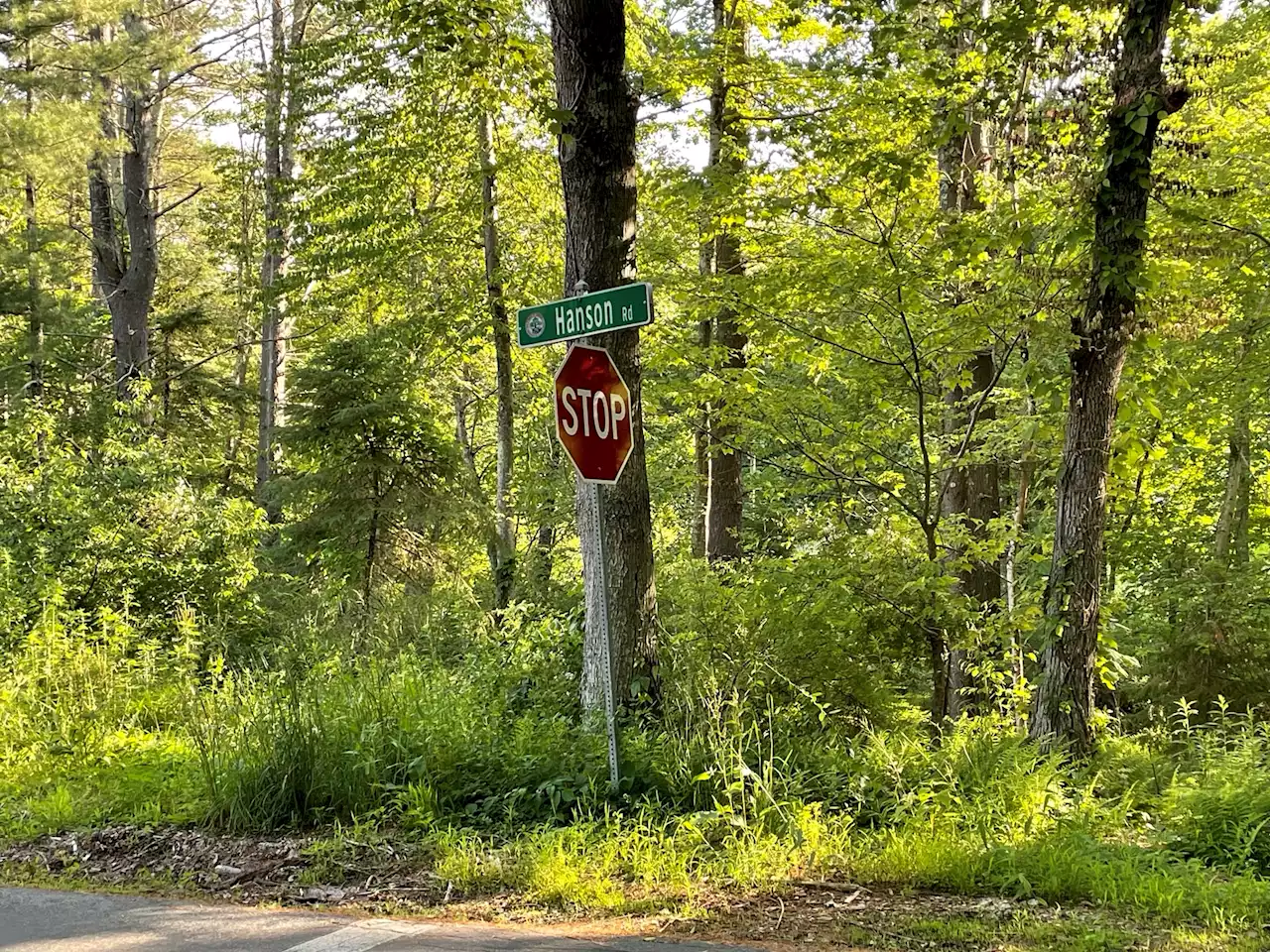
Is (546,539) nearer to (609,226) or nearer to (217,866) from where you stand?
(609,226)

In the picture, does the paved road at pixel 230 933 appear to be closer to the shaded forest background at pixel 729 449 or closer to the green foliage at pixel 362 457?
the shaded forest background at pixel 729 449

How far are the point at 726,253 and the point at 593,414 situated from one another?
7.85m

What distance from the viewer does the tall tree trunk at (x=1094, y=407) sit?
5707mm

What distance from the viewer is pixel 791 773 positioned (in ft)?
16.4

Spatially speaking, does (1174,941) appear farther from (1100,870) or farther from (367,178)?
(367,178)

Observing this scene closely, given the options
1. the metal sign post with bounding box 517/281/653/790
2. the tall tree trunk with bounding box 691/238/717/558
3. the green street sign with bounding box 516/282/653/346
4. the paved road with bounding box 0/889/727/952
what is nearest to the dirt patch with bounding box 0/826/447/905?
the paved road with bounding box 0/889/727/952

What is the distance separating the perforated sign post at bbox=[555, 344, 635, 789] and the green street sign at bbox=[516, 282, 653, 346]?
0.14m

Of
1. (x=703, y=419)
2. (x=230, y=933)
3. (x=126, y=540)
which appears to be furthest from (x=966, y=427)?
(x=126, y=540)

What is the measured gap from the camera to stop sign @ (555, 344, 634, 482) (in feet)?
15.5

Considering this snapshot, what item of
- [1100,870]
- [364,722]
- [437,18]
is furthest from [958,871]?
[437,18]

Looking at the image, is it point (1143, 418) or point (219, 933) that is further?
point (1143, 418)

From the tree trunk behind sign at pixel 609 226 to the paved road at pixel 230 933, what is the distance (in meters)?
Result: 2.10

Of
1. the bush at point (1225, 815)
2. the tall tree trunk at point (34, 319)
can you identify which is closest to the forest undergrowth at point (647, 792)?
the bush at point (1225, 815)

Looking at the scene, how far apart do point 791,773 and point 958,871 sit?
1.12 meters
